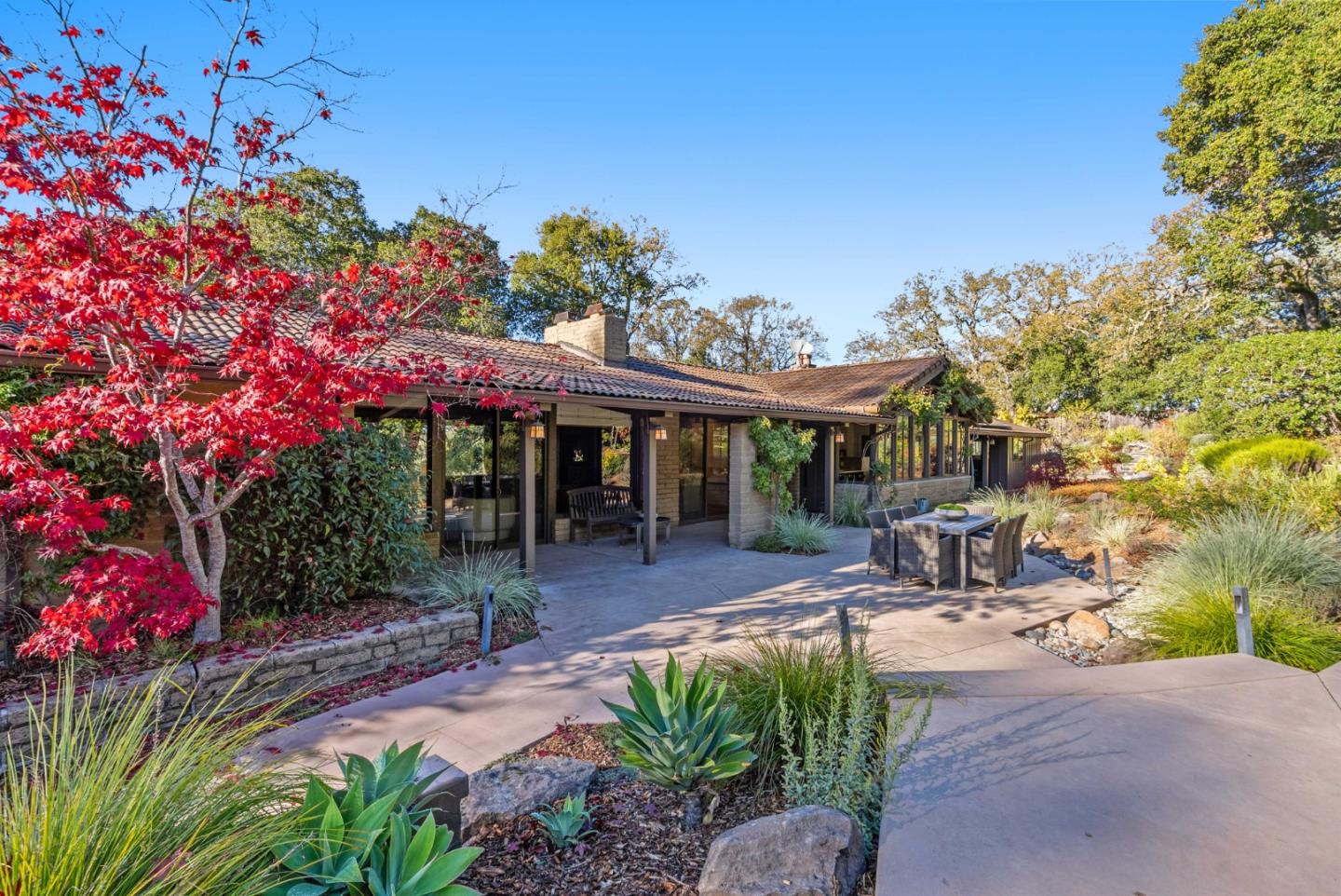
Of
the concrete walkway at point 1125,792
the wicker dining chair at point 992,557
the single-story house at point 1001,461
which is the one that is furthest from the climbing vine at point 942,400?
the concrete walkway at point 1125,792

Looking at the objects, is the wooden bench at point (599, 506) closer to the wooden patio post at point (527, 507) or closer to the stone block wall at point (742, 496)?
the stone block wall at point (742, 496)

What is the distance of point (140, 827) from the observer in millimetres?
1618

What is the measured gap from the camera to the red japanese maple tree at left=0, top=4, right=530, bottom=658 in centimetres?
376

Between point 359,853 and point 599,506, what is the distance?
924 centimetres

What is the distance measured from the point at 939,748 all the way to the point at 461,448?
8.32 meters

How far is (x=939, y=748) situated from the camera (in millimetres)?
3098

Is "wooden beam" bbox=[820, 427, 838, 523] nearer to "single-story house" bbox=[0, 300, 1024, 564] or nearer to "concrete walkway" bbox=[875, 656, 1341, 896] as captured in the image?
"single-story house" bbox=[0, 300, 1024, 564]

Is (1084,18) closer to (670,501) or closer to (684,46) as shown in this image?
(684,46)

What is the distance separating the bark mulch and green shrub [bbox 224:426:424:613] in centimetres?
377

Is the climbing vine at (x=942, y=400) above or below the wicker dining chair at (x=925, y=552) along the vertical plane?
above

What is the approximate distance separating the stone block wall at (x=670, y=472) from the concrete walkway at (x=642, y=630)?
2794 mm

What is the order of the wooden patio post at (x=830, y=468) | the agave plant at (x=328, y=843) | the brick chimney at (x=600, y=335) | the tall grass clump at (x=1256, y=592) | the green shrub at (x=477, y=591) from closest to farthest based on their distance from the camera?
the agave plant at (x=328, y=843), the tall grass clump at (x=1256, y=592), the green shrub at (x=477, y=591), the brick chimney at (x=600, y=335), the wooden patio post at (x=830, y=468)

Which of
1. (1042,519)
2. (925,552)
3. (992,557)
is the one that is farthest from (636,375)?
(1042,519)

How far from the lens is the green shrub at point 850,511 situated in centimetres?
1399
